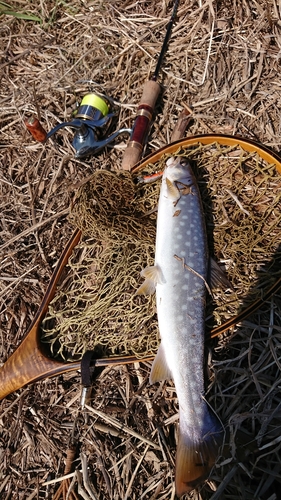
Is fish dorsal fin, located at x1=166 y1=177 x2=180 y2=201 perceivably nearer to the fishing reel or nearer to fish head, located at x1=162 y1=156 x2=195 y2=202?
fish head, located at x1=162 y1=156 x2=195 y2=202

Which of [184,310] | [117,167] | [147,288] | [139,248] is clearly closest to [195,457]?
[184,310]

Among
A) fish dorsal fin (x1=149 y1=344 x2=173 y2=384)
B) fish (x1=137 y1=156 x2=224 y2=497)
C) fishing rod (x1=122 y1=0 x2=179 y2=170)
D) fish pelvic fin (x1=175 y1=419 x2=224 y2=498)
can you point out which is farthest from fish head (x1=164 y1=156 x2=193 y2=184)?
fish pelvic fin (x1=175 y1=419 x2=224 y2=498)

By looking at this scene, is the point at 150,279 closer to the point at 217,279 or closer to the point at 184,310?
the point at 184,310

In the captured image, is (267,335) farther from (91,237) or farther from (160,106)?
(160,106)

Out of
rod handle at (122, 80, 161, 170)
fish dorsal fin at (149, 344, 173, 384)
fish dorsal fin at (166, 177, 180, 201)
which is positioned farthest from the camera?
rod handle at (122, 80, 161, 170)

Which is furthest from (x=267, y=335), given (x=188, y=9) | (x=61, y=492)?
(x=188, y=9)

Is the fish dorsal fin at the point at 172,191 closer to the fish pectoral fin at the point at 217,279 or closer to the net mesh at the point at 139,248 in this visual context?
the net mesh at the point at 139,248
